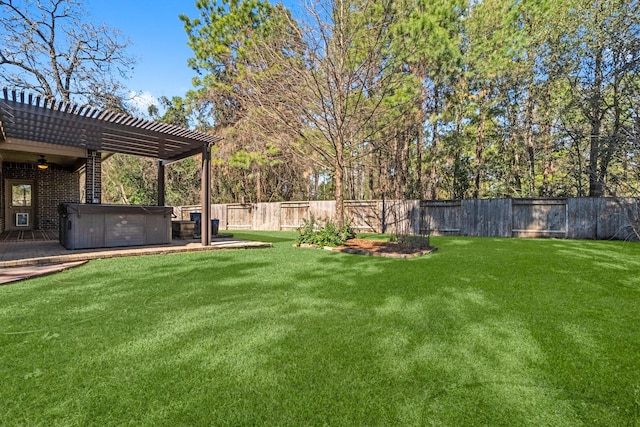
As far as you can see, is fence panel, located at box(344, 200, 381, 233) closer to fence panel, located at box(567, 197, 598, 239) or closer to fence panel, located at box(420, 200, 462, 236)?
fence panel, located at box(420, 200, 462, 236)

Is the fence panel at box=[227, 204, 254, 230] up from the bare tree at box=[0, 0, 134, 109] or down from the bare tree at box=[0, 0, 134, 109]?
down

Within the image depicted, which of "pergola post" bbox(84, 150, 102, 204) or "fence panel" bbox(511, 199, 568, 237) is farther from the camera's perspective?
"fence panel" bbox(511, 199, 568, 237)

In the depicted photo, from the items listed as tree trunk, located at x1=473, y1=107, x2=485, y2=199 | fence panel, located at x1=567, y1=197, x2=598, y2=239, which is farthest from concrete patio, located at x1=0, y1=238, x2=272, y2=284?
tree trunk, located at x1=473, y1=107, x2=485, y2=199

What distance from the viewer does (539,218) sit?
32.6ft

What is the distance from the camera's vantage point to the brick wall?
413 inches

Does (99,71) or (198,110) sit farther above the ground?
(99,71)

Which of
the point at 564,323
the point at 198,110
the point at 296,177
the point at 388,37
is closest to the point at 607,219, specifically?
the point at 388,37

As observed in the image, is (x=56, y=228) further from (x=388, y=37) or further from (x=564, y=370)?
(x=564, y=370)

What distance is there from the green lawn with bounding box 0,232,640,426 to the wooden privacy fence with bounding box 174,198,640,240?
5.38 meters

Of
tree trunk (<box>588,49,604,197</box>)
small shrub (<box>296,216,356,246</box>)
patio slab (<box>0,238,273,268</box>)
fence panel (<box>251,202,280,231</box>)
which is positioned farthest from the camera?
fence panel (<box>251,202,280,231</box>)

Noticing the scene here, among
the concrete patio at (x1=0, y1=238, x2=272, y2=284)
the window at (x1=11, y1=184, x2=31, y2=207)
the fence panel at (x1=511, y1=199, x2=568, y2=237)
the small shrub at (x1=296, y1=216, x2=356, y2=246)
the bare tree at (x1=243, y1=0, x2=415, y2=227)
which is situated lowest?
the concrete patio at (x1=0, y1=238, x2=272, y2=284)

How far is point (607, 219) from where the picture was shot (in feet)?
29.0

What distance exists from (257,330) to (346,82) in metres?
7.34

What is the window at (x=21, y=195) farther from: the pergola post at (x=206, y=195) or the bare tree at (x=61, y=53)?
the pergola post at (x=206, y=195)
